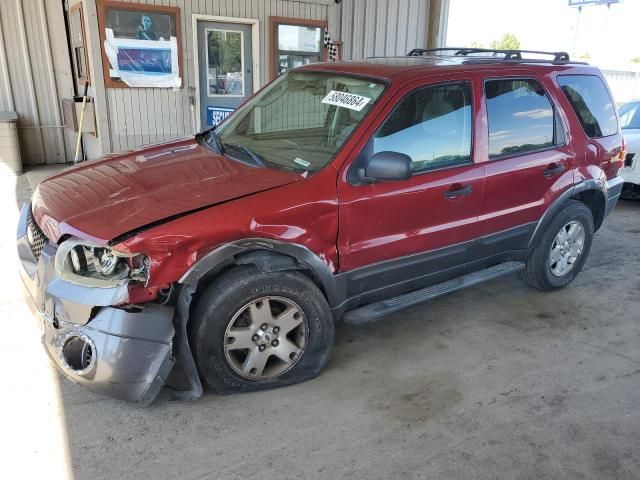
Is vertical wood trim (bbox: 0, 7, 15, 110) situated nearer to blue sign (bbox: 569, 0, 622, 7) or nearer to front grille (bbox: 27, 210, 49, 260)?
front grille (bbox: 27, 210, 49, 260)

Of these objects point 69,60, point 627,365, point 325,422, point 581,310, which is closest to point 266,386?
point 325,422

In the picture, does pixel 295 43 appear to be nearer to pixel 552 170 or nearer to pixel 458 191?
pixel 552 170

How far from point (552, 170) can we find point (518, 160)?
0.42m

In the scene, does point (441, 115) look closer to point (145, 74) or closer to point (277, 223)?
point (277, 223)

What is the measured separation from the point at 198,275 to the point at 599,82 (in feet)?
12.9

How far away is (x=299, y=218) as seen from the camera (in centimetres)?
297

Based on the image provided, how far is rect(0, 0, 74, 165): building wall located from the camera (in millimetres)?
8148

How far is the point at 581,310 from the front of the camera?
4.40 m

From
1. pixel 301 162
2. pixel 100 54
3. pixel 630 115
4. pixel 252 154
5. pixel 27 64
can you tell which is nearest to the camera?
pixel 301 162

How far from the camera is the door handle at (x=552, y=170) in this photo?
4121mm

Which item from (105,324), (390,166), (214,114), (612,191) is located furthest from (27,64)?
(612,191)

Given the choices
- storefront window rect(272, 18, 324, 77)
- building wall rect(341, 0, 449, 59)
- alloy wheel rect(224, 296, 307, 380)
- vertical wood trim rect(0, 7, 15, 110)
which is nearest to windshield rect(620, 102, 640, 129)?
building wall rect(341, 0, 449, 59)

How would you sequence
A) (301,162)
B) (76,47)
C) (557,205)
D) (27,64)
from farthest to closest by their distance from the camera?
(27,64) → (76,47) → (557,205) → (301,162)

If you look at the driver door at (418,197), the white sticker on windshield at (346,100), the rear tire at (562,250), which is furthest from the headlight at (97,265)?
the rear tire at (562,250)
